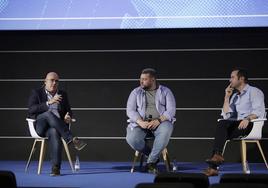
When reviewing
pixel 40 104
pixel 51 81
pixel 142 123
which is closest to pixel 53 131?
pixel 40 104

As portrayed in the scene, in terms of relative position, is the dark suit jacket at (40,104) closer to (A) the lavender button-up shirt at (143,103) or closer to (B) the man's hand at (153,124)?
(A) the lavender button-up shirt at (143,103)

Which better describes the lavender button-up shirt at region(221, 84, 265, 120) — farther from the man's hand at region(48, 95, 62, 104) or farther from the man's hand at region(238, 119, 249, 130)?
the man's hand at region(48, 95, 62, 104)

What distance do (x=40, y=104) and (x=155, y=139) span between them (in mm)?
1251

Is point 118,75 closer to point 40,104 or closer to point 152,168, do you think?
point 40,104

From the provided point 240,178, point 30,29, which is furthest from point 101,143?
point 240,178

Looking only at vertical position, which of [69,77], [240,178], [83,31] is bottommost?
[240,178]

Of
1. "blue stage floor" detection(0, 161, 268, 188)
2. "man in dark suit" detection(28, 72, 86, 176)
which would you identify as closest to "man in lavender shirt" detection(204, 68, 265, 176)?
"blue stage floor" detection(0, 161, 268, 188)

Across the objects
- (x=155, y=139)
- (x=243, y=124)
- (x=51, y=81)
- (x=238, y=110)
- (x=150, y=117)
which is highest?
(x=51, y=81)

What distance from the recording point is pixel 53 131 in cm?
561

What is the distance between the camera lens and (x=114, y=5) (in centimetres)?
648

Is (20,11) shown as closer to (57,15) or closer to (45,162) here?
(57,15)

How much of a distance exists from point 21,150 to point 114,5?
218 centimetres

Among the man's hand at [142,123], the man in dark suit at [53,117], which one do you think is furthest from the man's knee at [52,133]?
the man's hand at [142,123]

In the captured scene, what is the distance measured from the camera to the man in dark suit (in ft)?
18.3
